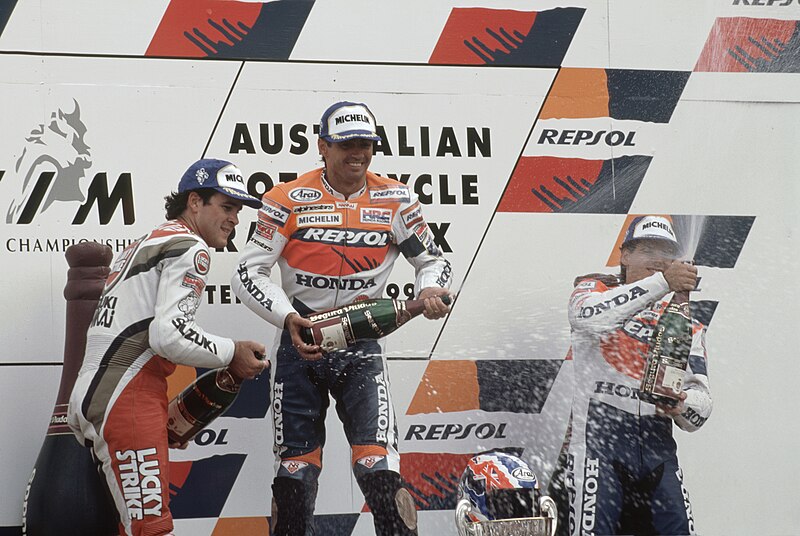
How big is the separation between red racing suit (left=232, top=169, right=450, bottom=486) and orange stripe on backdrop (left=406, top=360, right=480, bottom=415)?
72 cm

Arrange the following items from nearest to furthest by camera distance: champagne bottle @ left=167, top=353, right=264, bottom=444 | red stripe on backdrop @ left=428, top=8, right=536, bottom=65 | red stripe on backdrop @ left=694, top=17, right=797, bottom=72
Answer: champagne bottle @ left=167, top=353, right=264, bottom=444 < red stripe on backdrop @ left=428, top=8, right=536, bottom=65 < red stripe on backdrop @ left=694, top=17, right=797, bottom=72

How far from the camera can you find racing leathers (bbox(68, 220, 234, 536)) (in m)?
4.26

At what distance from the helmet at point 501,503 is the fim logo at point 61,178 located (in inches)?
89.8

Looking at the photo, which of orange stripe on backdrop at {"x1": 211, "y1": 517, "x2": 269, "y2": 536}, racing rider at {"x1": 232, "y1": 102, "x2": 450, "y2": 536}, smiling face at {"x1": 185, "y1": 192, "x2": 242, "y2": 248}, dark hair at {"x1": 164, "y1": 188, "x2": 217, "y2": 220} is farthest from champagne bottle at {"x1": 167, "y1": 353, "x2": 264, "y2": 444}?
orange stripe on backdrop at {"x1": 211, "y1": 517, "x2": 269, "y2": 536}

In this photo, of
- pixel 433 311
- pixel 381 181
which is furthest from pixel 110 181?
pixel 433 311

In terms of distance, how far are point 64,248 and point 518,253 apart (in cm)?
224

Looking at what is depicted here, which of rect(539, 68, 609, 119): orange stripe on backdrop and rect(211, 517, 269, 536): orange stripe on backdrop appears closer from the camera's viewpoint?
rect(211, 517, 269, 536): orange stripe on backdrop

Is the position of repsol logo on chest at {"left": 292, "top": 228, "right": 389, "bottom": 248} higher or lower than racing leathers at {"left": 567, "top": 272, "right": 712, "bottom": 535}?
higher

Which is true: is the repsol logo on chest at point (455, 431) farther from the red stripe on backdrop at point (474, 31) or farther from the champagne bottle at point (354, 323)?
the red stripe on backdrop at point (474, 31)

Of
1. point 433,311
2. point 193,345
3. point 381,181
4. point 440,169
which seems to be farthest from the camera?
point 440,169

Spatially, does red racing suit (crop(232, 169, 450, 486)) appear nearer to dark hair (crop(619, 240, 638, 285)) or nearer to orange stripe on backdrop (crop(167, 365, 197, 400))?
orange stripe on backdrop (crop(167, 365, 197, 400))

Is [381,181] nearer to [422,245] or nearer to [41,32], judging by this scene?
[422,245]

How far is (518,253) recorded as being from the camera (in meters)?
5.84

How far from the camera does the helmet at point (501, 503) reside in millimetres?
3855
